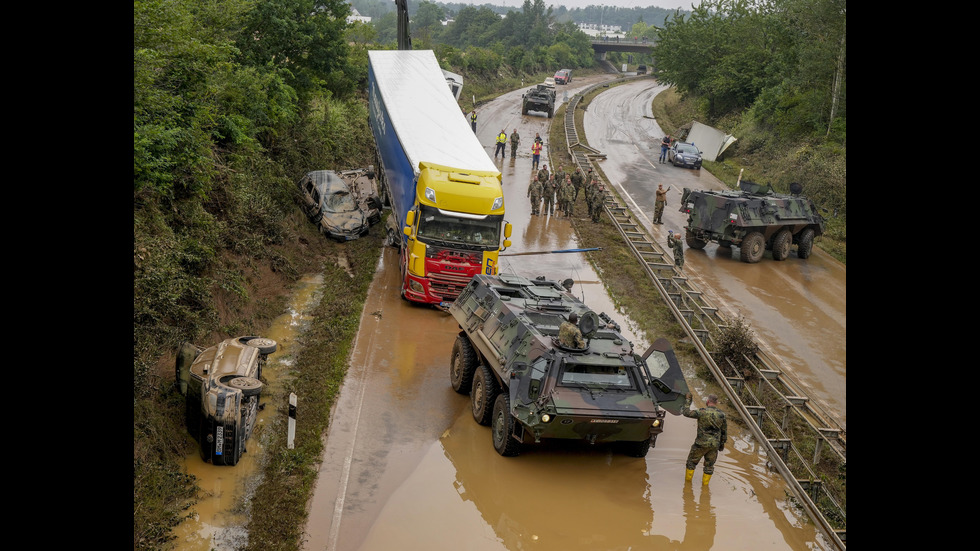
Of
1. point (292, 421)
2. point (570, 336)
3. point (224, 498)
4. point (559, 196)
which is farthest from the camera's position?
point (559, 196)

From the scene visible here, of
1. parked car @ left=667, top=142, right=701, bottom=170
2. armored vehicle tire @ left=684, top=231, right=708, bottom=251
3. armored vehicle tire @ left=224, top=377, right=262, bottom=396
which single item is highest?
parked car @ left=667, top=142, right=701, bottom=170

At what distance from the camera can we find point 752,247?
2241cm

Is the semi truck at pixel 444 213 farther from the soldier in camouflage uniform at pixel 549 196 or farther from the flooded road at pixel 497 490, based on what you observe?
the soldier in camouflage uniform at pixel 549 196

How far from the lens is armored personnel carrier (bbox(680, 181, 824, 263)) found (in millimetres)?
21984

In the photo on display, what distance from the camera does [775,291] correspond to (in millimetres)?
20547

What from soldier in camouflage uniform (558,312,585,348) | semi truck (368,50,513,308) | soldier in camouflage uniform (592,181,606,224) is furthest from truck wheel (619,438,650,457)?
soldier in camouflage uniform (592,181,606,224)

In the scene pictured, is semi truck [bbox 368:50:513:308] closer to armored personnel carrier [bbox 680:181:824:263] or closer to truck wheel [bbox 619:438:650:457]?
truck wheel [bbox 619:438:650:457]

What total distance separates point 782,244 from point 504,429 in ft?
47.4

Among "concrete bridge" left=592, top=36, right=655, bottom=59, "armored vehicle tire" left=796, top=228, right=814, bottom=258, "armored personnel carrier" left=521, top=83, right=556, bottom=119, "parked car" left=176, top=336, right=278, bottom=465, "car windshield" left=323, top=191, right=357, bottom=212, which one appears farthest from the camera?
"concrete bridge" left=592, top=36, right=655, bottom=59

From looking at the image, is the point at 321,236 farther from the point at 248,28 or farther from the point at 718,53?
the point at 718,53

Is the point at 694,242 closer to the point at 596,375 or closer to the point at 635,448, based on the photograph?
the point at 635,448

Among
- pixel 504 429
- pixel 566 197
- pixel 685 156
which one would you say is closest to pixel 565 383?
pixel 504 429

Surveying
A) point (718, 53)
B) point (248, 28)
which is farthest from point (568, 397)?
point (718, 53)

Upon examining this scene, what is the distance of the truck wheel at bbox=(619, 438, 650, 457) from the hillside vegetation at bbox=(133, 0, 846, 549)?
4.47 meters
